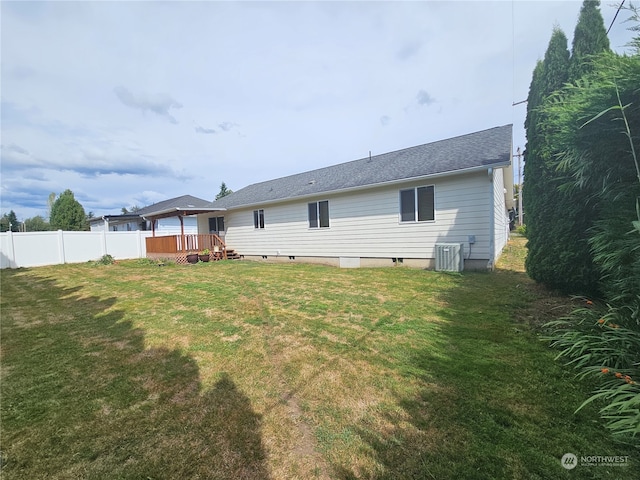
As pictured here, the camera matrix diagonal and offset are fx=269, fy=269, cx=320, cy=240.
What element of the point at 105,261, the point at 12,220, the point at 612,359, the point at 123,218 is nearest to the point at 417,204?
the point at 612,359

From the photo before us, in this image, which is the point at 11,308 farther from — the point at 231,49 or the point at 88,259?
the point at 88,259

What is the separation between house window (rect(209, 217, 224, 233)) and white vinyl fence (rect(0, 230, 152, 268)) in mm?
4932

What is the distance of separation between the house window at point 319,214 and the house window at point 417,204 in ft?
10.8

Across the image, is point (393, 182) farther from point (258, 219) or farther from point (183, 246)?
point (183, 246)

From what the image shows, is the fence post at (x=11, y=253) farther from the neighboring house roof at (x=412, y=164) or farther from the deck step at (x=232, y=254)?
the neighboring house roof at (x=412, y=164)

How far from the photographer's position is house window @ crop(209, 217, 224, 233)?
54.6 feet

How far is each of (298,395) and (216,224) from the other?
1598cm

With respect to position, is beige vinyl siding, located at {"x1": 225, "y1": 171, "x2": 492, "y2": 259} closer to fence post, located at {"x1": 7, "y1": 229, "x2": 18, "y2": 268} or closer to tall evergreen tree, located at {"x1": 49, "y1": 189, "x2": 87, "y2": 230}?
fence post, located at {"x1": 7, "y1": 229, "x2": 18, "y2": 268}

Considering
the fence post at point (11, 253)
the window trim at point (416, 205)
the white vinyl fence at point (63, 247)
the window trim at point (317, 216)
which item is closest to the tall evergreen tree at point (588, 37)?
the window trim at point (416, 205)

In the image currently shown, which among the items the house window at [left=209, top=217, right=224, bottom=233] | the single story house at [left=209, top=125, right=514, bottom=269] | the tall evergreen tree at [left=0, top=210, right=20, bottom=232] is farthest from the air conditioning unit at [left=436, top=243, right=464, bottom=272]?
the tall evergreen tree at [left=0, top=210, right=20, bottom=232]

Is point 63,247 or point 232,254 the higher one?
point 63,247

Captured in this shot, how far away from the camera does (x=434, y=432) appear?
78.5 inches

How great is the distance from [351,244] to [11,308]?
9.52 meters

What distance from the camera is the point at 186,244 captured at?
14.2 meters
